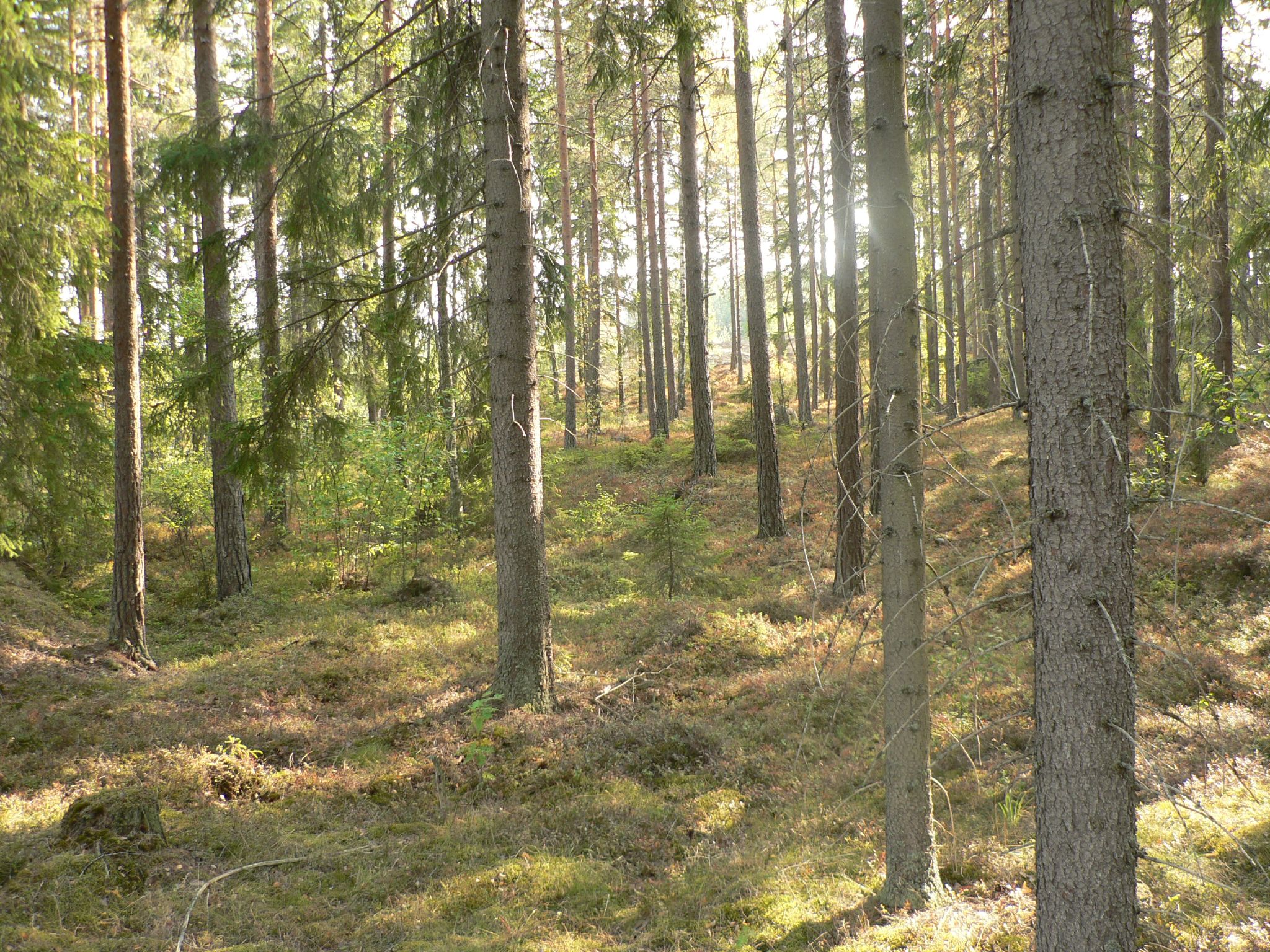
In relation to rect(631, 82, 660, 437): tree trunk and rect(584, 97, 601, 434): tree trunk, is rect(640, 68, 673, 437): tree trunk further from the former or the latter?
rect(584, 97, 601, 434): tree trunk

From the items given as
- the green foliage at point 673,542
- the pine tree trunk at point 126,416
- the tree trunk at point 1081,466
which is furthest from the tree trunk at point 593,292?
the tree trunk at point 1081,466

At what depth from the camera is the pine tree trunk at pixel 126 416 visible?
361 inches

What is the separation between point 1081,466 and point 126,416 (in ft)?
34.8

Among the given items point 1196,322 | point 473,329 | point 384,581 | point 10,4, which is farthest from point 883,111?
point 384,581

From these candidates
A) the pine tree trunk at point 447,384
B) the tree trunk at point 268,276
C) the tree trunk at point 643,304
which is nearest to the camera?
the tree trunk at point 268,276

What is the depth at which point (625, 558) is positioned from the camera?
14.3 m

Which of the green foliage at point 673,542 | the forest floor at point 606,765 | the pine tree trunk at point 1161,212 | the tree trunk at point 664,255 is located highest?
the tree trunk at point 664,255

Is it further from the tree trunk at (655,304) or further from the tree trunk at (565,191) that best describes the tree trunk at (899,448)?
the tree trunk at (655,304)

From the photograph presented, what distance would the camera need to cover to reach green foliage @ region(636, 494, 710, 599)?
452 inches

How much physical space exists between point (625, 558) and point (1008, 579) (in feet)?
22.0

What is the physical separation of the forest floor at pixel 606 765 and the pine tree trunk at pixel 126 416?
551 mm

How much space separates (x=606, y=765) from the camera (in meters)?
6.78

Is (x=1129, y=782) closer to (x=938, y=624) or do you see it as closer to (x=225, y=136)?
(x=938, y=624)

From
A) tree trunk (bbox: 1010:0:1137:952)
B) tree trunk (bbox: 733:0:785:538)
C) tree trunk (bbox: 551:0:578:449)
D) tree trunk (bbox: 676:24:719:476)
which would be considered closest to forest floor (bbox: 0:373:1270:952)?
tree trunk (bbox: 1010:0:1137:952)
